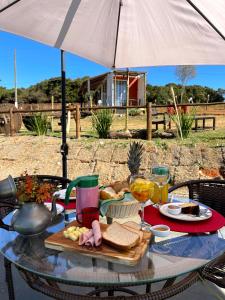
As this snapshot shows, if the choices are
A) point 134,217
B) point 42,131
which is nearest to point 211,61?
point 134,217

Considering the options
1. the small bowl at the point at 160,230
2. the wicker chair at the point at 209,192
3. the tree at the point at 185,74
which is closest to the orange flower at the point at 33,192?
the small bowl at the point at 160,230

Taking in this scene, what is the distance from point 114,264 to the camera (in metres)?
1.27

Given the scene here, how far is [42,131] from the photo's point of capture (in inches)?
367

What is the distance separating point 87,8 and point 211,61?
1173mm

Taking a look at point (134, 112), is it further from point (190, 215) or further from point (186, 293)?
point (190, 215)

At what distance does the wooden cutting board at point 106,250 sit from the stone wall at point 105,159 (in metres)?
4.65

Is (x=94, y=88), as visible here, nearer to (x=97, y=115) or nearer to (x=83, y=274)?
(x=97, y=115)

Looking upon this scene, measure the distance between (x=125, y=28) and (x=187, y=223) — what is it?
6.87 ft

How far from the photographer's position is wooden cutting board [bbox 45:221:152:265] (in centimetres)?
124

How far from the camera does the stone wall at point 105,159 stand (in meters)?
6.29

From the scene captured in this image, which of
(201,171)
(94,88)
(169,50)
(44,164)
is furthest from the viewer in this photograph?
(94,88)

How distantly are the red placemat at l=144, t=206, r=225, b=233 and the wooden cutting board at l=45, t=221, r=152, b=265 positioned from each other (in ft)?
0.89

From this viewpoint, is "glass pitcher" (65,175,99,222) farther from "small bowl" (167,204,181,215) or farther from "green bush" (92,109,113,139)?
"green bush" (92,109,113,139)

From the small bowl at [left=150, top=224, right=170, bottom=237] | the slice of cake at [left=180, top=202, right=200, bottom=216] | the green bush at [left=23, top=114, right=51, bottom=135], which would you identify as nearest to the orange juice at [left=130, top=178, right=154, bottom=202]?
the small bowl at [left=150, top=224, right=170, bottom=237]
